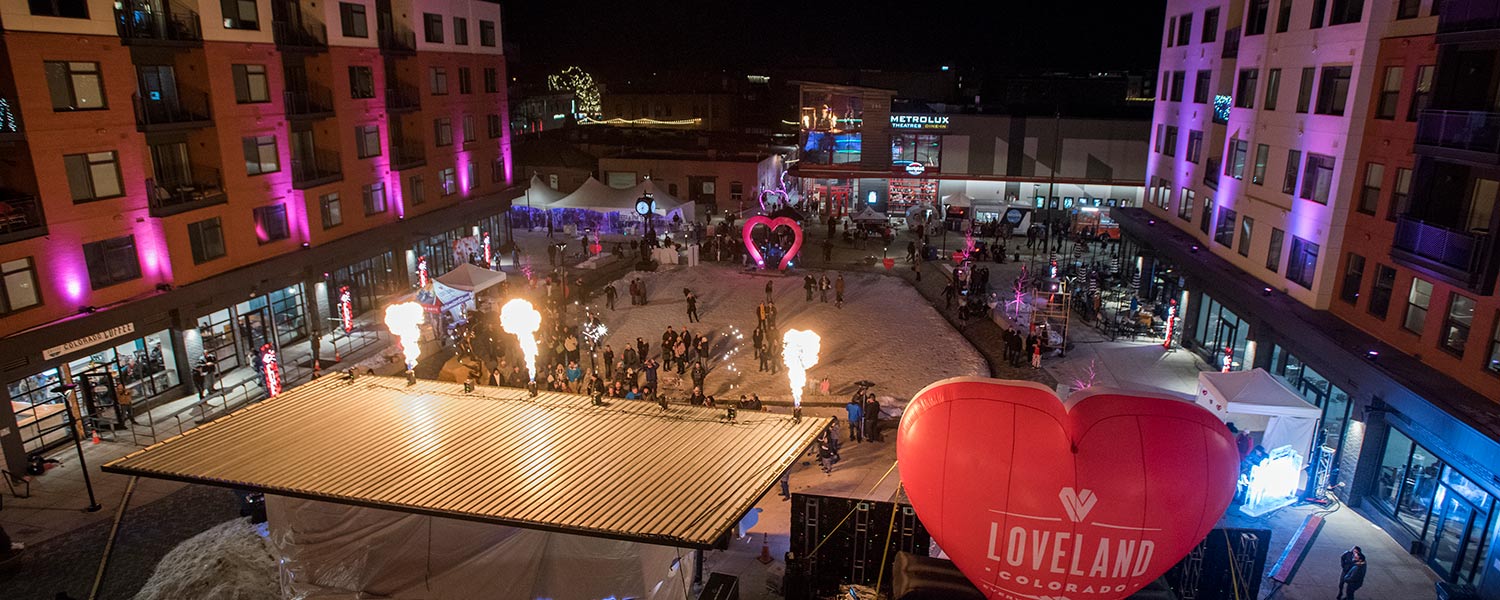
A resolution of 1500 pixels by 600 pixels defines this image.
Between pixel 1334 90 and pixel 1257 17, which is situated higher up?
pixel 1257 17

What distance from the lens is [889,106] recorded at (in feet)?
165

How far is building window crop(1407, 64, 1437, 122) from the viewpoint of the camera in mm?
17156

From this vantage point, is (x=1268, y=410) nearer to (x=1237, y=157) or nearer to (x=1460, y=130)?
(x=1460, y=130)

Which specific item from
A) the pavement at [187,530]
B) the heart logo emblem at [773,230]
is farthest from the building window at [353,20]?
the heart logo emblem at [773,230]

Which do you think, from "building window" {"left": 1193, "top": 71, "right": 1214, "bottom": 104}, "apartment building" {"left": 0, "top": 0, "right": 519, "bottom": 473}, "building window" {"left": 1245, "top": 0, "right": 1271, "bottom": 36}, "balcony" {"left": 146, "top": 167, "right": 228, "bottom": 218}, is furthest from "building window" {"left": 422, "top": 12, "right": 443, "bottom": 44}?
"building window" {"left": 1193, "top": 71, "right": 1214, "bottom": 104}

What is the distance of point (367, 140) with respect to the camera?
1262 inches

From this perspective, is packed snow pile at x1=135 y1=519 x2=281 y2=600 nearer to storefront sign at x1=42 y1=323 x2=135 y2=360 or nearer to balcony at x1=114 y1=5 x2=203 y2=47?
storefront sign at x1=42 y1=323 x2=135 y2=360

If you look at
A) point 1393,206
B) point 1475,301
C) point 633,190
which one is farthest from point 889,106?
point 1475,301

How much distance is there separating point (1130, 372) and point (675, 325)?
50.8ft

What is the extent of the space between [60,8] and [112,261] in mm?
6348

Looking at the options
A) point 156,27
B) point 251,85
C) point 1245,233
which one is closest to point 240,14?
point 251,85

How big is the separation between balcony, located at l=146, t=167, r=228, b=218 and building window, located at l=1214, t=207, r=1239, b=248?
104 ft

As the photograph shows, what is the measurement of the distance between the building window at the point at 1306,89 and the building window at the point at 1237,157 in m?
3.39

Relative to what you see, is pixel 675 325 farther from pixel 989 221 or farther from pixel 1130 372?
pixel 989 221
